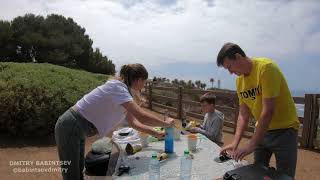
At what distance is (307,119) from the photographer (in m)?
8.55

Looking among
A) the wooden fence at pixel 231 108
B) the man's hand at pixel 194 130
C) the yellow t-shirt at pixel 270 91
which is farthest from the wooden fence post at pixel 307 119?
the yellow t-shirt at pixel 270 91

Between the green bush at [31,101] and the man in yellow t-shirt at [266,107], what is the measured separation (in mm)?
5616

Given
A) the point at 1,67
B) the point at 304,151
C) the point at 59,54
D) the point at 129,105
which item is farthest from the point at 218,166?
the point at 59,54

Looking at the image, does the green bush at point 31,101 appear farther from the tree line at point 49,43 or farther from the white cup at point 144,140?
the tree line at point 49,43

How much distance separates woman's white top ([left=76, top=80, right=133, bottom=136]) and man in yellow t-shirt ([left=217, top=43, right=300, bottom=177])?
36.4 inches

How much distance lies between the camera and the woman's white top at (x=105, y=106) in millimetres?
3477

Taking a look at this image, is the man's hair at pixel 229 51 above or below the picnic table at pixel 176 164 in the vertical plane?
above

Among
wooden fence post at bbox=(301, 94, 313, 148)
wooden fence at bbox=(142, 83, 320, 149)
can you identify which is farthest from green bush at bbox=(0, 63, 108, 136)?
wooden fence post at bbox=(301, 94, 313, 148)

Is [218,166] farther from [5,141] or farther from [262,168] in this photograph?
[5,141]

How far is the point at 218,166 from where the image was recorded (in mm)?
3490

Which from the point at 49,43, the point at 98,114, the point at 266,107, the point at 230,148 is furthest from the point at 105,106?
the point at 49,43

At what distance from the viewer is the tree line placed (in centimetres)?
2395

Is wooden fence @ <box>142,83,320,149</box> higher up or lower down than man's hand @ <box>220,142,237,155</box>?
lower down

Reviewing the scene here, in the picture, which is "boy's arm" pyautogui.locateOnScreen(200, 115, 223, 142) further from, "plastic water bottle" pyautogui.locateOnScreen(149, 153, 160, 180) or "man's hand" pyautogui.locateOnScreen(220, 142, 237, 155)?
"plastic water bottle" pyautogui.locateOnScreen(149, 153, 160, 180)
